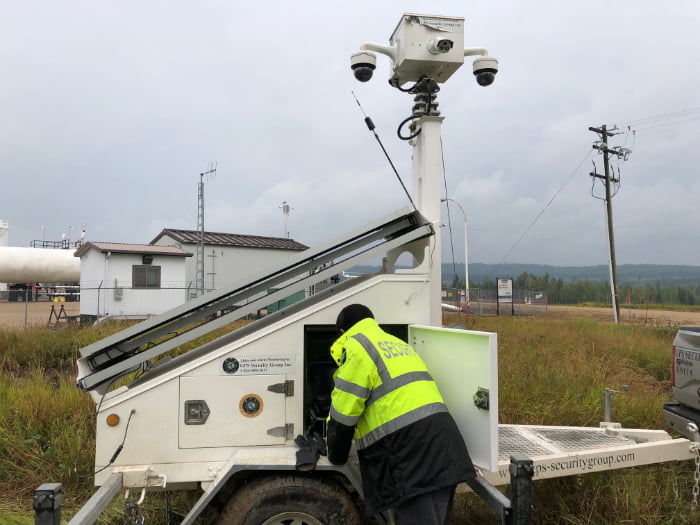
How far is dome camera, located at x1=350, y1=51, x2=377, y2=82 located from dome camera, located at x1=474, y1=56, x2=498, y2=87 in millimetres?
854

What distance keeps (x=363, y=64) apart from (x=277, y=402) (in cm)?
264

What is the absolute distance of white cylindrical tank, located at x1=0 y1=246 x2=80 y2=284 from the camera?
28094mm

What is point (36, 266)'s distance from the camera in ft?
93.1

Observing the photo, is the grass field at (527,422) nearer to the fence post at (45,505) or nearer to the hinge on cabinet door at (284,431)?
the hinge on cabinet door at (284,431)

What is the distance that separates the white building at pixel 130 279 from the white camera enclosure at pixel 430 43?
49.1 ft

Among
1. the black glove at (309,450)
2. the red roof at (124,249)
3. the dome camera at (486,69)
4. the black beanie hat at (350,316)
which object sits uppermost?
the red roof at (124,249)

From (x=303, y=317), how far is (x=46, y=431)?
3.74 metres

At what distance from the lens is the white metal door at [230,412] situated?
3037 mm

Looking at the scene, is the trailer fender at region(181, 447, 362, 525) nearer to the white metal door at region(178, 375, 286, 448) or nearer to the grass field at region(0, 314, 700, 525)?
the white metal door at region(178, 375, 286, 448)

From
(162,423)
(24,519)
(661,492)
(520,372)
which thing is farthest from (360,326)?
(520,372)

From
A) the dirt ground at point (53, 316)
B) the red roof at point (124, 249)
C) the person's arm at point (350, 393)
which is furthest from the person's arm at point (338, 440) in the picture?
the red roof at point (124, 249)

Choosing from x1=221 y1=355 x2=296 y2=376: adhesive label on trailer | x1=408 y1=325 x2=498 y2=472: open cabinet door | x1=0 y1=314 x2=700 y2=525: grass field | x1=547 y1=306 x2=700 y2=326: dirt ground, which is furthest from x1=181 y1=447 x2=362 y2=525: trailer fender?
x1=547 y1=306 x2=700 y2=326: dirt ground

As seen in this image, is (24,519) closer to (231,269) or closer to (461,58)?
(461,58)

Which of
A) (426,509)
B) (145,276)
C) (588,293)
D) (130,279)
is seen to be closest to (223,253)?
(145,276)
